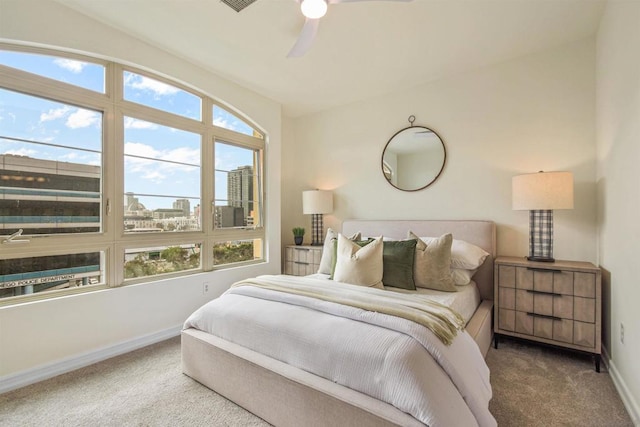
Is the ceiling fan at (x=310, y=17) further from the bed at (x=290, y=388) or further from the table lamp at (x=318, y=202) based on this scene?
the bed at (x=290, y=388)

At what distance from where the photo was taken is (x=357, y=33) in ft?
8.17

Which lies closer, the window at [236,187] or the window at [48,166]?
the window at [48,166]

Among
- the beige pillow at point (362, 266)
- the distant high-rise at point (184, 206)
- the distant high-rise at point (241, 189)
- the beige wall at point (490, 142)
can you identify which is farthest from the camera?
the distant high-rise at point (241, 189)

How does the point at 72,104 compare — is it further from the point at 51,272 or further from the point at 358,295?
the point at 358,295

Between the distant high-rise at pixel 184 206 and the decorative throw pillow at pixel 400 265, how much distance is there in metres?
2.15

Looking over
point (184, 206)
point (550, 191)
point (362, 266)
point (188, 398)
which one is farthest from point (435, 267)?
point (184, 206)

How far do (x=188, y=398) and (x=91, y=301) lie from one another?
1.23 meters

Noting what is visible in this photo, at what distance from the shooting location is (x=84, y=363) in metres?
2.29

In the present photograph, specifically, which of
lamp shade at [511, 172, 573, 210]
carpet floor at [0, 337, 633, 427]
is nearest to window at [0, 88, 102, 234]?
carpet floor at [0, 337, 633, 427]

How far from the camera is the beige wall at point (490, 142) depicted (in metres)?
2.64

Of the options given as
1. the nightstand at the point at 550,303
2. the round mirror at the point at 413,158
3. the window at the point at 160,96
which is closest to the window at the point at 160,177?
the window at the point at 160,96

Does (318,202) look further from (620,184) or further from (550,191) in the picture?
(620,184)

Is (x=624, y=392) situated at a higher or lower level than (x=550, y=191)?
lower

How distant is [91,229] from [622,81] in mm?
4127
